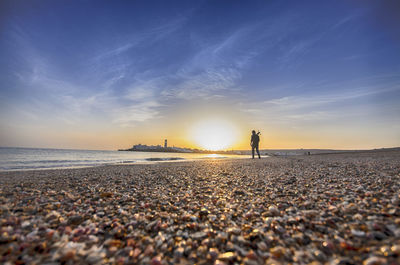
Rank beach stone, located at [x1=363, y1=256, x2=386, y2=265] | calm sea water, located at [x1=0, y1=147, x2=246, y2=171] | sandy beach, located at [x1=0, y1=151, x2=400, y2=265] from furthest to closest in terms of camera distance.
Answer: calm sea water, located at [x1=0, y1=147, x2=246, y2=171] < sandy beach, located at [x1=0, y1=151, x2=400, y2=265] < beach stone, located at [x1=363, y1=256, x2=386, y2=265]

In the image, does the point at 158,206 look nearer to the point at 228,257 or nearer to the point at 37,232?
the point at 37,232

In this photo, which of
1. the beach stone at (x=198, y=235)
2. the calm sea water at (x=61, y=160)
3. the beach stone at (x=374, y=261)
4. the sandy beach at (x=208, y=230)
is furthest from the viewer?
the calm sea water at (x=61, y=160)

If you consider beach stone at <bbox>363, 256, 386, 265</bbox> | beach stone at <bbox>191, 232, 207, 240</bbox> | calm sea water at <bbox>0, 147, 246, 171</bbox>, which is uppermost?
beach stone at <bbox>363, 256, 386, 265</bbox>

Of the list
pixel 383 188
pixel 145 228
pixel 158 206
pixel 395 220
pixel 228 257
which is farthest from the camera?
pixel 383 188

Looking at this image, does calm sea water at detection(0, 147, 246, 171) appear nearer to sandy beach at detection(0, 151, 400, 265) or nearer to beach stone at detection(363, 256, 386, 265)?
sandy beach at detection(0, 151, 400, 265)

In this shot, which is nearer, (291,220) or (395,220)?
(395,220)

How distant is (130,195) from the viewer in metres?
5.55

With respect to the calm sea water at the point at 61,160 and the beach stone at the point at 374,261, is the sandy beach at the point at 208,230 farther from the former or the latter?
the calm sea water at the point at 61,160

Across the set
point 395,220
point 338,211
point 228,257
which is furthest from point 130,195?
point 395,220

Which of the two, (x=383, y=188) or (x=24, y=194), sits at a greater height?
(x=383, y=188)

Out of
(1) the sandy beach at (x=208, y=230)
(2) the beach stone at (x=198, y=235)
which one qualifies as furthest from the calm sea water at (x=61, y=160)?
(2) the beach stone at (x=198, y=235)

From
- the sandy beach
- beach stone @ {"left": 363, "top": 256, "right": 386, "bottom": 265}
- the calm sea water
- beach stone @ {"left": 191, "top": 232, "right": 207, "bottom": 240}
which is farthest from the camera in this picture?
the calm sea water

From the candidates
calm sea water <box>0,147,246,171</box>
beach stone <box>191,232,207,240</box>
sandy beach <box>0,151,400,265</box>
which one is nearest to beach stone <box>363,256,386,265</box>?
sandy beach <box>0,151,400,265</box>

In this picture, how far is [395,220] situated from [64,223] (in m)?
5.95
